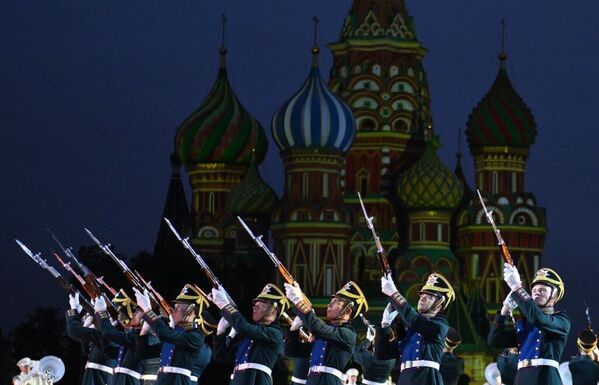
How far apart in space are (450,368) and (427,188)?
3315 cm

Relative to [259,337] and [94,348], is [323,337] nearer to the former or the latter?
[259,337]

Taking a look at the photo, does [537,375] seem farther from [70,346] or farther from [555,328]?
[70,346]

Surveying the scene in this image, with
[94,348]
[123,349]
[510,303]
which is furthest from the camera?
[94,348]

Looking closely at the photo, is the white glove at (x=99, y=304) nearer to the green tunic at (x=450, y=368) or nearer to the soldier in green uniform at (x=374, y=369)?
the soldier in green uniform at (x=374, y=369)

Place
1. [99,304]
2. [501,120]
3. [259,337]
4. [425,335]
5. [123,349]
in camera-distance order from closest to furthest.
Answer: [425,335] < [259,337] < [99,304] < [123,349] < [501,120]

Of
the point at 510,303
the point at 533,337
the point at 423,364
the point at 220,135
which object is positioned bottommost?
the point at 423,364

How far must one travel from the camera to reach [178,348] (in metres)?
17.8

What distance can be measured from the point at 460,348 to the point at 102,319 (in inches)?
1173

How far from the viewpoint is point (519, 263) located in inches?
2045

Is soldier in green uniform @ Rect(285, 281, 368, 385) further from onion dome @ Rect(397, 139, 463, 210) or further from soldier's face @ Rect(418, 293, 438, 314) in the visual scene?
onion dome @ Rect(397, 139, 463, 210)

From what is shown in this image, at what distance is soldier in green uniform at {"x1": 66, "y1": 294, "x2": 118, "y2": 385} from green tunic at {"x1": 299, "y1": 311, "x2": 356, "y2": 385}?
2.82 metres

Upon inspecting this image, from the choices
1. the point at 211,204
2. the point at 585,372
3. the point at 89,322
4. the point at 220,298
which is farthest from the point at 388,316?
the point at 211,204

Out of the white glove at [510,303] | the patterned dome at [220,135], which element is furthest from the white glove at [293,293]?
the patterned dome at [220,135]

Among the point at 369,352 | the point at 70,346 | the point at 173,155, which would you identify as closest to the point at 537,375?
the point at 369,352
